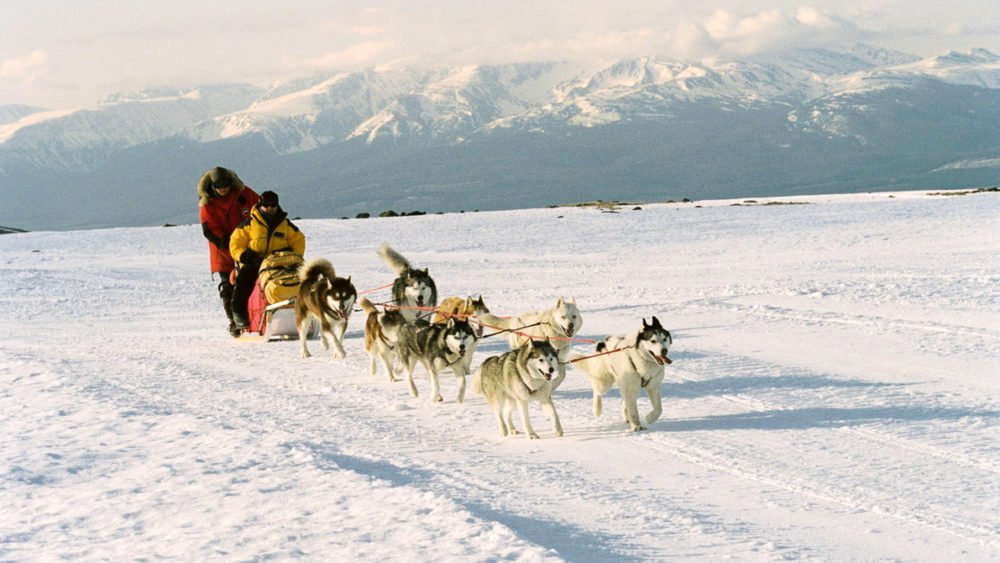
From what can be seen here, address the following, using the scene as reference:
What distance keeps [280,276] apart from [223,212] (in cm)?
162

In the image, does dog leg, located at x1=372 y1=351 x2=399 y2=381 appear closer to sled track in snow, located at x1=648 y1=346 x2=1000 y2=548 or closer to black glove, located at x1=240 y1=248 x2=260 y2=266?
sled track in snow, located at x1=648 y1=346 x2=1000 y2=548

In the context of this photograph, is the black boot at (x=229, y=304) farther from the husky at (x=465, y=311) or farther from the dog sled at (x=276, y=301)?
the husky at (x=465, y=311)

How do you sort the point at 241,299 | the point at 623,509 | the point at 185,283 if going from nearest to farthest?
1. the point at 623,509
2. the point at 241,299
3. the point at 185,283

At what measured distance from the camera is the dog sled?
40.7ft

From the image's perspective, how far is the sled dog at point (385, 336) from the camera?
9609 mm

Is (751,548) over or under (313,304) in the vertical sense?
under

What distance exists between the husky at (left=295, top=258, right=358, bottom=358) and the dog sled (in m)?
0.50

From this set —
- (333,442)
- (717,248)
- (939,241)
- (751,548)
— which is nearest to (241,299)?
(333,442)

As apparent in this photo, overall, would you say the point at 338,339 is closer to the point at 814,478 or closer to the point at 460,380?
the point at 460,380

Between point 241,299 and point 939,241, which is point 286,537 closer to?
point 241,299

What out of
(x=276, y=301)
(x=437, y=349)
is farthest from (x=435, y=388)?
(x=276, y=301)

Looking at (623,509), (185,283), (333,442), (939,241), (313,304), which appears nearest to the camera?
(623,509)

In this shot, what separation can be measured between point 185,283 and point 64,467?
16482mm

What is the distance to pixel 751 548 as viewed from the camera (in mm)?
5055
